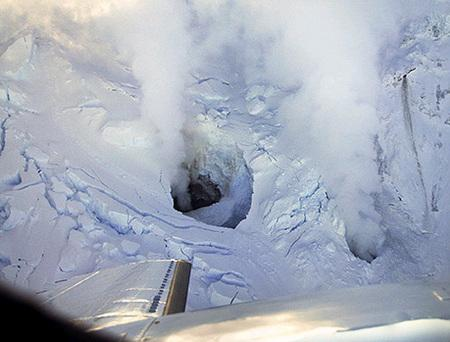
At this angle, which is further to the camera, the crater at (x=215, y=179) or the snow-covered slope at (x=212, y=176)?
the crater at (x=215, y=179)

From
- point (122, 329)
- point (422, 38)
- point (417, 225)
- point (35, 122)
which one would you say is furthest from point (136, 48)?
point (122, 329)

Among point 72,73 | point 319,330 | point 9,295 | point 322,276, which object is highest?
point 72,73

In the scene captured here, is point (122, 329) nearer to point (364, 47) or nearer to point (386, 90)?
point (386, 90)

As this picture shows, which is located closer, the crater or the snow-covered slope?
the snow-covered slope
